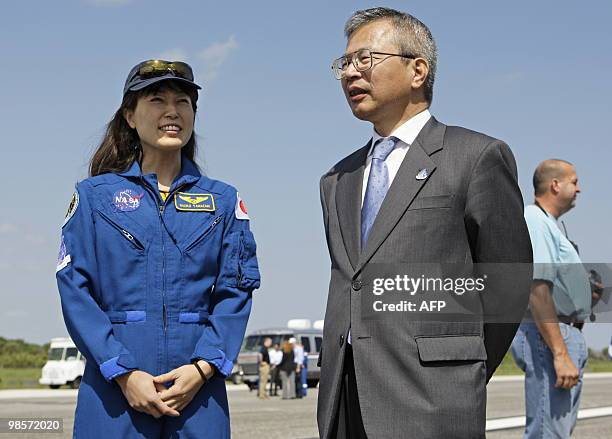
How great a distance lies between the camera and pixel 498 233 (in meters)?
3.71

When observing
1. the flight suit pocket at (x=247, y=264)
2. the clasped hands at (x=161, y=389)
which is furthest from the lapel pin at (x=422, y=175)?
the clasped hands at (x=161, y=389)

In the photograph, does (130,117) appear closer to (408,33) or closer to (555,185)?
(408,33)

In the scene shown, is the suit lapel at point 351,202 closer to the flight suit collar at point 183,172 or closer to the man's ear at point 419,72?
the man's ear at point 419,72

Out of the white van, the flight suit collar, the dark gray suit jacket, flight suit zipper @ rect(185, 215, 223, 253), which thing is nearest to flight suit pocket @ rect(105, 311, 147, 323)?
flight suit zipper @ rect(185, 215, 223, 253)

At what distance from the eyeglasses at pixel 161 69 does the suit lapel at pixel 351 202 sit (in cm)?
78

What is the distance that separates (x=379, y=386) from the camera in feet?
11.9

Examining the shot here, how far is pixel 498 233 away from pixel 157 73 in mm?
1535

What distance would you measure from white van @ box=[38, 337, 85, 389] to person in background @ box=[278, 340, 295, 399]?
12532mm

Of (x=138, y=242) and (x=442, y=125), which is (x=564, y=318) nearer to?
(x=442, y=125)

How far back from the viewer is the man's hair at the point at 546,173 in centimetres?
648

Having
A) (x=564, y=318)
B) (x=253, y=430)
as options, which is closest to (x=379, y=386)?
(x=564, y=318)

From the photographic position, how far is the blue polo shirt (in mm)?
6195

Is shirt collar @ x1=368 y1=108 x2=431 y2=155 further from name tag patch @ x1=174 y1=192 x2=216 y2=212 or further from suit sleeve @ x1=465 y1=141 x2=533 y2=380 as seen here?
name tag patch @ x1=174 y1=192 x2=216 y2=212

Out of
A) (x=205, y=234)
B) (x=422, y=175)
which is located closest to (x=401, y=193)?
(x=422, y=175)
